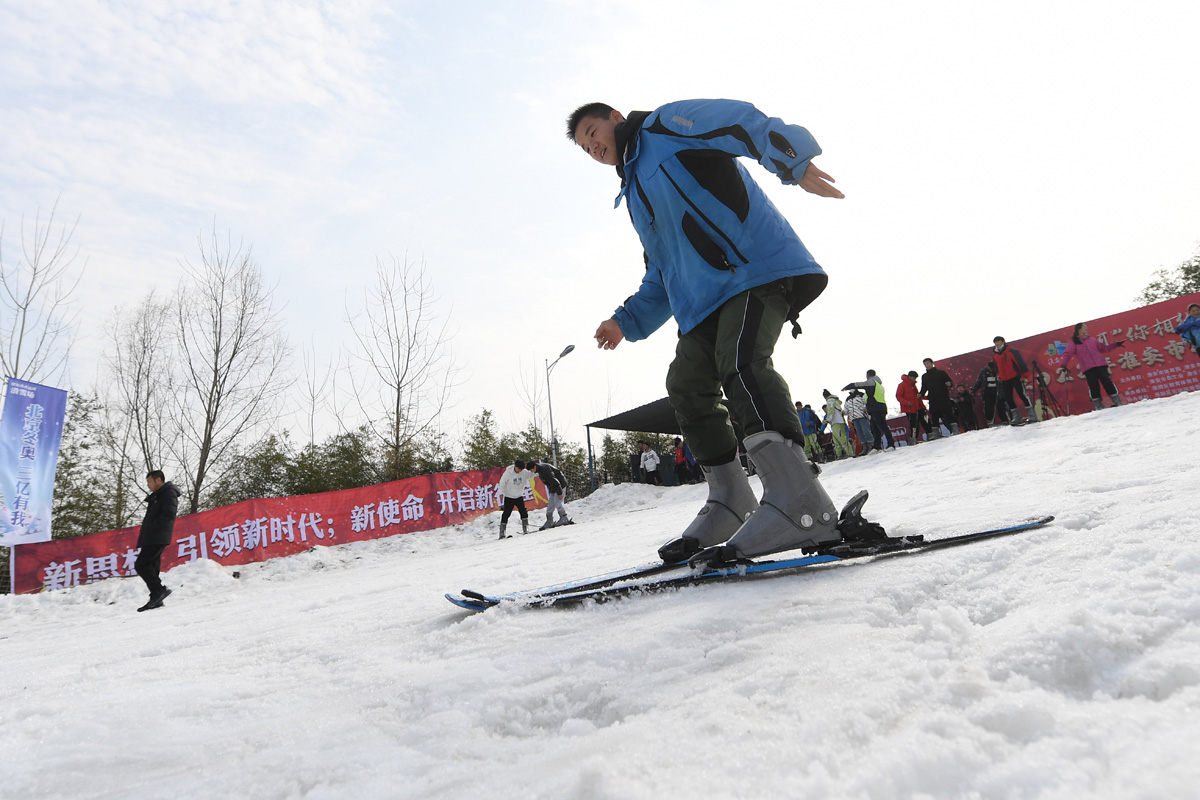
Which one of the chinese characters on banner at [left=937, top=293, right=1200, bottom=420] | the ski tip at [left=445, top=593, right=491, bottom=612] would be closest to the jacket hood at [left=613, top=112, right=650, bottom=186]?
the ski tip at [left=445, top=593, right=491, bottom=612]

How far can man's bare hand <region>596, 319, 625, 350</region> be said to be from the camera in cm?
273

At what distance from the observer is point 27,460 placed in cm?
945

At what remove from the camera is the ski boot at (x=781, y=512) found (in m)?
1.88

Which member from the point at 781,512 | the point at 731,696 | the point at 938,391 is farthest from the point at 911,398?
the point at 731,696

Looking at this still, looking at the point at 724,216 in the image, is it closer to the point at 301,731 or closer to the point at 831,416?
the point at 301,731

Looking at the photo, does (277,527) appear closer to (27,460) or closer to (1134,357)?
(27,460)

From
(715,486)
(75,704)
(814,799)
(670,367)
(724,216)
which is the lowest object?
(814,799)

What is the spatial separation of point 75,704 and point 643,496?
52.5ft

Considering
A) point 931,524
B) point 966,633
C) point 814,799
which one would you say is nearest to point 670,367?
point 931,524

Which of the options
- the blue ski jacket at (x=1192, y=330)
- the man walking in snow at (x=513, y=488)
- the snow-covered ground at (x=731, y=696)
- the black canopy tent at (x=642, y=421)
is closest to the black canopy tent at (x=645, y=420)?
the black canopy tent at (x=642, y=421)

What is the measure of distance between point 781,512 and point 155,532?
766 centimetres

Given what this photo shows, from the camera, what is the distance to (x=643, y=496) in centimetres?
1709

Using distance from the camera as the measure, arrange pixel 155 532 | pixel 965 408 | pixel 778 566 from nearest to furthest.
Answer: pixel 778 566, pixel 155 532, pixel 965 408

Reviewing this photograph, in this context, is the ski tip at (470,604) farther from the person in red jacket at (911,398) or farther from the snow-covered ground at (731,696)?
the person in red jacket at (911,398)
